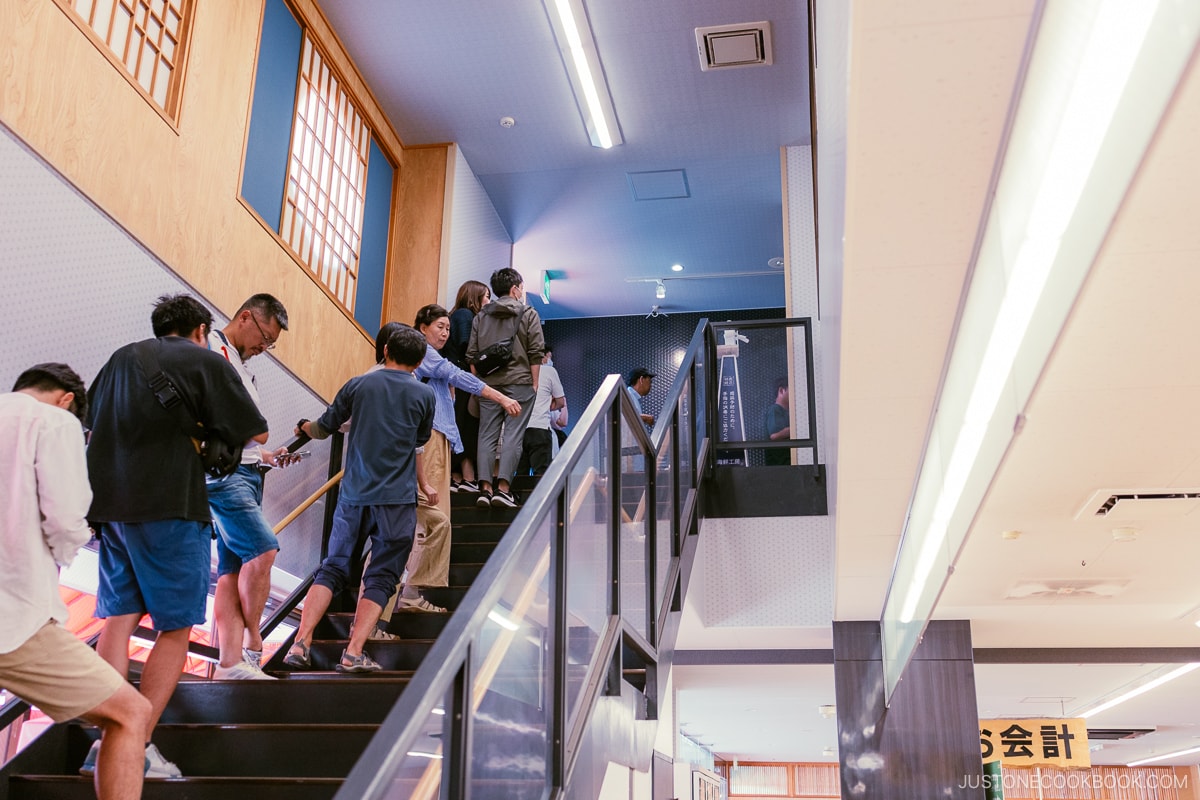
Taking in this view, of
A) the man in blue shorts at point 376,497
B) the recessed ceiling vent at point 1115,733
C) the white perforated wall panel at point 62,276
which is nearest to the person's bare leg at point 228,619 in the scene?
the man in blue shorts at point 376,497

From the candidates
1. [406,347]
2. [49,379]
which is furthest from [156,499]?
[406,347]

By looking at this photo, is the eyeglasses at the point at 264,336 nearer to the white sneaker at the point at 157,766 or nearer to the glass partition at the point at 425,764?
the white sneaker at the point at 157,766

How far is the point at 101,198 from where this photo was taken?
414 cm

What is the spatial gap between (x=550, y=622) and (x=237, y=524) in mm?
1437

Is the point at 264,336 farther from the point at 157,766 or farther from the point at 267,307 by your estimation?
the point at 157,766

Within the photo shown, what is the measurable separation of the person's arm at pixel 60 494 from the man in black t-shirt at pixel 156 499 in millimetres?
416

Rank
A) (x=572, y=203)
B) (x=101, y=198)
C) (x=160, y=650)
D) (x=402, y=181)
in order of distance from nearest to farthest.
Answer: (x=160, y=650)
(x=101, y=198)
(x=402, y=181)
(x=572, y=203)

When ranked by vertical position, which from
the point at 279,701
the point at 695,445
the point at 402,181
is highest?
the point at 402,181

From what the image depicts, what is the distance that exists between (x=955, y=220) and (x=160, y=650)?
243cm

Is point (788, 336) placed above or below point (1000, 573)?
above

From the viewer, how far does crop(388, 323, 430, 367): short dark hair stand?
13.7 ft

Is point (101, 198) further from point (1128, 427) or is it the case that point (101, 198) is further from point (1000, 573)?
point (1000, 573)

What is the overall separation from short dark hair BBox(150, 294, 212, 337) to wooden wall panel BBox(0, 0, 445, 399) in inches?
39.3

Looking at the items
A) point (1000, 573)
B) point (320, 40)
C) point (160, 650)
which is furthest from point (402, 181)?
point (160, 650)
